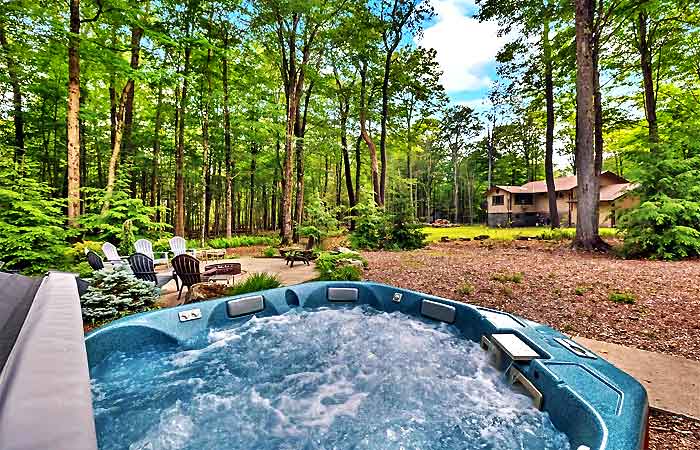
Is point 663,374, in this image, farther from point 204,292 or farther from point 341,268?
point 204,292

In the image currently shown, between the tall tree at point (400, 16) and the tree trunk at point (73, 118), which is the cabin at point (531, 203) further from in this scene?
the tree trunk at point (73, 118)

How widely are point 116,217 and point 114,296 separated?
4.01 m

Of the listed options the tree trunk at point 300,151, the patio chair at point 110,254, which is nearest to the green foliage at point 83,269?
the patio chair at point 110,254

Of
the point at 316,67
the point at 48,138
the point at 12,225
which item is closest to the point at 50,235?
the point at 12,225

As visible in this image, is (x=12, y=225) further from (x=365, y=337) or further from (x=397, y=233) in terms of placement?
(x=397, y=233)

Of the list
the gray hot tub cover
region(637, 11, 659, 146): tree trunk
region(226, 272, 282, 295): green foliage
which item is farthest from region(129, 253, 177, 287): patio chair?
region(637, 11, 659, 146): tree trunk

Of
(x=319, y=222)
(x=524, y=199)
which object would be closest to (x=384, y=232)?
(x=319, y=222)

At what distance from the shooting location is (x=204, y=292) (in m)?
4.37

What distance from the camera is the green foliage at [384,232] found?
412 inches

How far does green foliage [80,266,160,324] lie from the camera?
11.5ft

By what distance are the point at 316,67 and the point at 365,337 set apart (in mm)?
12007

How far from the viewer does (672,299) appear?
14.0 feet

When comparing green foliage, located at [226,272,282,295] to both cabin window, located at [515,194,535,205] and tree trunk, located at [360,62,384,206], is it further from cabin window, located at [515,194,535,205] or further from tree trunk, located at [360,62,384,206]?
cabin window, located at [515,194,535,205]

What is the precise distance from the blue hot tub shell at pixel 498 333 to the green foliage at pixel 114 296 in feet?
1.93
